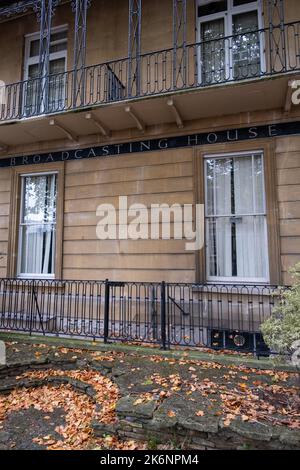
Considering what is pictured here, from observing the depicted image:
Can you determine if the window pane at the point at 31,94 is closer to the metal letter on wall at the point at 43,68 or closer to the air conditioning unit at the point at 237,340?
the metal letter on wall at the point at 43,68

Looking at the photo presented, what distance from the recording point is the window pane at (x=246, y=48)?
23.5 ft

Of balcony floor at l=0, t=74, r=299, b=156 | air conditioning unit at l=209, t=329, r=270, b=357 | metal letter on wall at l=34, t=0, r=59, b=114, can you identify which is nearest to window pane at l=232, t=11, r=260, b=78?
balcony floor at l=0, t=74, r=299, b=156

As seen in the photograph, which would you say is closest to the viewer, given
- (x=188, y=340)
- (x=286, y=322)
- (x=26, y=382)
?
(x=286, y=322)

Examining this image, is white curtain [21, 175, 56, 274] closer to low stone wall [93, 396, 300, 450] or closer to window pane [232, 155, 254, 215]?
window pane [232, 155, 254, 215]

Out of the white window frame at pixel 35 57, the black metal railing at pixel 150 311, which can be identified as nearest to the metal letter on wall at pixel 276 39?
the black metal railing at pixel 150 311

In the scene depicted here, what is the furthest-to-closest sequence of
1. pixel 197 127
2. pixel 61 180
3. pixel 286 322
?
pixel 61 180
pixel 197 127
pixel 286 322

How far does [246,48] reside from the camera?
285 inches

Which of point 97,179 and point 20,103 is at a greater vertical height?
point 20,103

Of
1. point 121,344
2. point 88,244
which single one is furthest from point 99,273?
point 121,344

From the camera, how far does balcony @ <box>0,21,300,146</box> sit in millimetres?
6375

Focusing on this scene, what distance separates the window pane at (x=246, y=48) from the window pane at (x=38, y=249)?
226 inches

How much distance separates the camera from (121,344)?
20.2 ft
